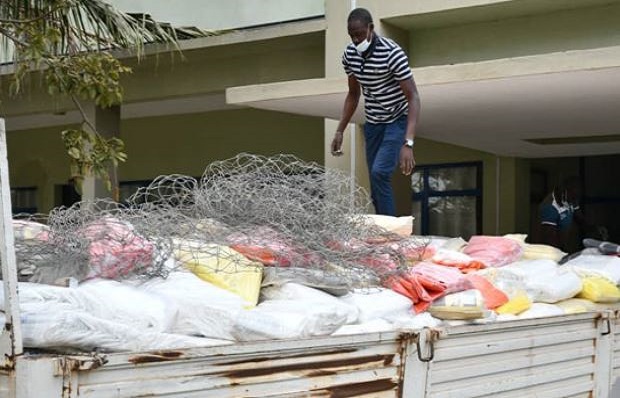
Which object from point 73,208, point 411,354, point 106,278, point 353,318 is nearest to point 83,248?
point 106,278

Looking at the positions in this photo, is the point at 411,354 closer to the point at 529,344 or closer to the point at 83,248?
the point at 529,344

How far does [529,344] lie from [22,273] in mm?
2051

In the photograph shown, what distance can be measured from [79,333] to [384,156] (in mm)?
3686

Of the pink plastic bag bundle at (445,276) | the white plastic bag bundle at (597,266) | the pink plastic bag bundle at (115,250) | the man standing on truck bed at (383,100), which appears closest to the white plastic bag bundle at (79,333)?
the pink plastic bag bundle at (115,250)

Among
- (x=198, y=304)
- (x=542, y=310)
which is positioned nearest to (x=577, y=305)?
(x=542, y=310)

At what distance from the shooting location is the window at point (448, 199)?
13.0 m

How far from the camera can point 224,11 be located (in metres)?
11.7

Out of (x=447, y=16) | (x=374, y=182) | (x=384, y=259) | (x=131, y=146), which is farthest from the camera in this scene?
(x=131, y=146)

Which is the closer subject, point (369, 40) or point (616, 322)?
point (616, 322)

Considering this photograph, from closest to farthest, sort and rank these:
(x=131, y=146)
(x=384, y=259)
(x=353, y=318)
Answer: (x=353, y=318) → (x=384, y=259) → (x=131, y=146)

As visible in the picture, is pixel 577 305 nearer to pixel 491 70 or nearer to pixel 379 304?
pixel 379 304

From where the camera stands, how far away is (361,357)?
10.1 feet

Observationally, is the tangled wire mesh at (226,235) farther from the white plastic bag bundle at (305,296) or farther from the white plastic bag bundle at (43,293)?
the white plastic bag bundle at (43,293)

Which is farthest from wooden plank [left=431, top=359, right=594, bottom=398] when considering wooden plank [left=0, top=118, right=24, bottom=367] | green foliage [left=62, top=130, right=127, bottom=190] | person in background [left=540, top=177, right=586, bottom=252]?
person in background [left=540, top=177, right=586, bottom=252]
